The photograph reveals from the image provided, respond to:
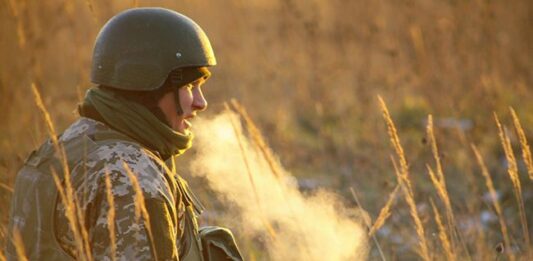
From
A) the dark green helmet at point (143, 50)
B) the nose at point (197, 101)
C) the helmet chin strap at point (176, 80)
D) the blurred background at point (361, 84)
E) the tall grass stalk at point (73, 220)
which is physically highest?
the dark green helmet at point (143, 50)

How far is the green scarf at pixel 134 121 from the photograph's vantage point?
331cm

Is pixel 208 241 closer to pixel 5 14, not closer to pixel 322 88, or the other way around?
pixel 5 14

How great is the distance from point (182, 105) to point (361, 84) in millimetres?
5833

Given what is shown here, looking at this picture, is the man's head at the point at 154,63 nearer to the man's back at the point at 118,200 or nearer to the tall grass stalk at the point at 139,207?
the man's back at the point at 118,200

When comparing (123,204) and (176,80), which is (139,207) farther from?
(176,80)

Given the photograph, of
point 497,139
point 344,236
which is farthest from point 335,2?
point 344,236

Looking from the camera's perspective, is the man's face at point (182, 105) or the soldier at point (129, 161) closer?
the soldier at point (129, 161)

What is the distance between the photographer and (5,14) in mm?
6156

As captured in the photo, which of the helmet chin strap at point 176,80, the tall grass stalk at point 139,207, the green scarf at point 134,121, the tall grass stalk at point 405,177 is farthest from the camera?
the helmet chin strap at point 176,80

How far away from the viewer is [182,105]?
3471mm

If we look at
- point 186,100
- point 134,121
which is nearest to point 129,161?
point 134,121

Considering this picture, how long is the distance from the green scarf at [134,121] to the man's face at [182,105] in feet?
0.22

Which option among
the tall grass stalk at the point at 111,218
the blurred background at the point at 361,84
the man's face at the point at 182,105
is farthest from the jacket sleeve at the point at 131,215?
the blurred background at the point at 361,84

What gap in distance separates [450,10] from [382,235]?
4.29 meters
